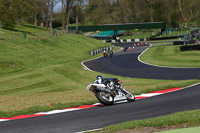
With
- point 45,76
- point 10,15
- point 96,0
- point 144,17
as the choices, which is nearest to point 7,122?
point 45,76

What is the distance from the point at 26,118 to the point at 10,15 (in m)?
54.6

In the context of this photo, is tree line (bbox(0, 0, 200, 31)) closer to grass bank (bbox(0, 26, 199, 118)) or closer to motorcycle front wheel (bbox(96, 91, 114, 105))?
grass bank (bbox(0, 26, 199, 118))

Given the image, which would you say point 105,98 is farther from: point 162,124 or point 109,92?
point 162,124

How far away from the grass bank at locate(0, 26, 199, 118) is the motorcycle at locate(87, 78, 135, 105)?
1236mm

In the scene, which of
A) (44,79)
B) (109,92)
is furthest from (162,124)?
(44,79)

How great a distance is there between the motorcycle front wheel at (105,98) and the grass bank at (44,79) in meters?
1.23

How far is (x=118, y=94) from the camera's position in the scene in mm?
14688

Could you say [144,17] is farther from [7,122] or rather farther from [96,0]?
[7,122]

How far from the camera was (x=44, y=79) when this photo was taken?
2838 centimetres

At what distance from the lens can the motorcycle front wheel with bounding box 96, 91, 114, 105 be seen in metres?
13.9

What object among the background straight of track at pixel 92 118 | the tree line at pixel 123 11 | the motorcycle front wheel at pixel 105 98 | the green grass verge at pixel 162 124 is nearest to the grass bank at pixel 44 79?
the motorcycle front wheel at pixel 105 98

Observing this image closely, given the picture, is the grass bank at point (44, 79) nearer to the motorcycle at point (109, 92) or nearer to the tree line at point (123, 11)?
the motorcycle at point (109, 92)

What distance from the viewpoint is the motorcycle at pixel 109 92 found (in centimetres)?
1389

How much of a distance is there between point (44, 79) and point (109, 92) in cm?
1534
